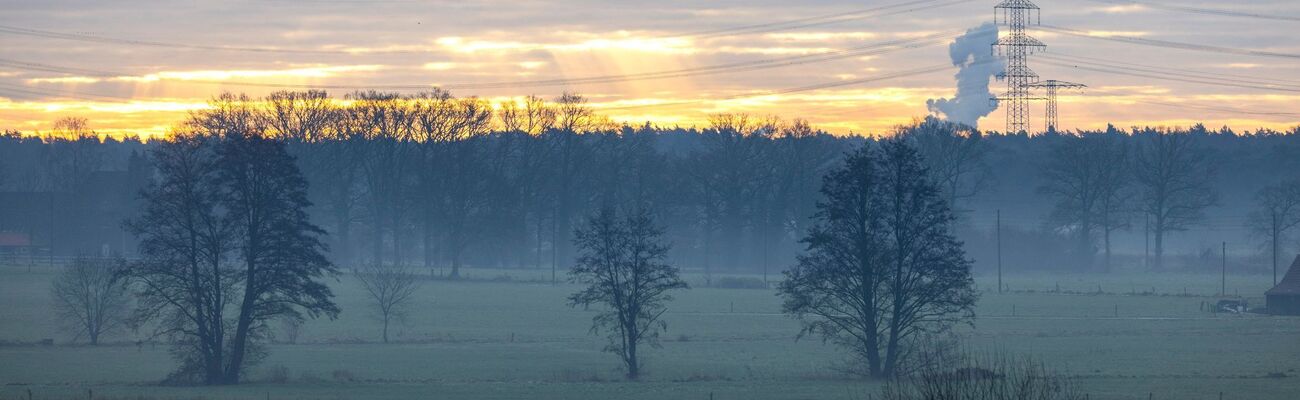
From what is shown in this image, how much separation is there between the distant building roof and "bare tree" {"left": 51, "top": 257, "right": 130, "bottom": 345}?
182 ft

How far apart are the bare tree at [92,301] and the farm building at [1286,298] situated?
56.7m

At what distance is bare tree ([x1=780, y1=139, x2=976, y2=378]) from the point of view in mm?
52625

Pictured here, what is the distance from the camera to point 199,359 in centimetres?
5038

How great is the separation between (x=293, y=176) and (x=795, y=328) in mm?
27666

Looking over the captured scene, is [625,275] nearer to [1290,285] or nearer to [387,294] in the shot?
[387,294]

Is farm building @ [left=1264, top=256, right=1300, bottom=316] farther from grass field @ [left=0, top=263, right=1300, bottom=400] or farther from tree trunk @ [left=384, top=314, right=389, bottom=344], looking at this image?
tree trunk @ [left=384, top=314, right=389, bottom=344]

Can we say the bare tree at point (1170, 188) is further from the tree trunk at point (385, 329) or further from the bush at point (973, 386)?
the bush at point (973, 386)

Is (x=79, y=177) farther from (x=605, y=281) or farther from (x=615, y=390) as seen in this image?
(x=615, y=390)

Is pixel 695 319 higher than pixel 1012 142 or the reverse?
the reverse

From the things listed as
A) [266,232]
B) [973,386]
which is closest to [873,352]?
[973,386]

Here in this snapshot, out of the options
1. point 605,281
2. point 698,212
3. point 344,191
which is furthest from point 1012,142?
point 605,281

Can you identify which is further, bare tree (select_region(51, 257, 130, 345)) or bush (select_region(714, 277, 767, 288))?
bush (select_region(714, 277, 767, 288))

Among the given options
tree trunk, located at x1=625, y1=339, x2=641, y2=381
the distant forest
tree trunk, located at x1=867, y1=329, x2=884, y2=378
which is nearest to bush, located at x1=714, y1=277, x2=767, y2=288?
the distant forest

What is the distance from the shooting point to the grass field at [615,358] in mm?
45031
